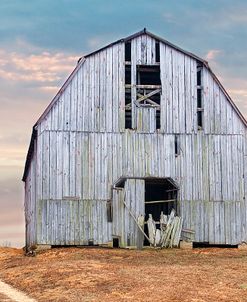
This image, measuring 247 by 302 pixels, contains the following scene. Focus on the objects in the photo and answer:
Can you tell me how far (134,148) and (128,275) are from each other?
13953 mm

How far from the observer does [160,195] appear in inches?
1720

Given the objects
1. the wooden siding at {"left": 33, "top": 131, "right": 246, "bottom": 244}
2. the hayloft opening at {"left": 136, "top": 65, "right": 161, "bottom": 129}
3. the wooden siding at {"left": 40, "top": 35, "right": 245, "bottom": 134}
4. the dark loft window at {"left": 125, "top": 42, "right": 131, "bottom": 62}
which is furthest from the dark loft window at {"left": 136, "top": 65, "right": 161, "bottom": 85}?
the wooden siding at {"left": 33, "top": 131, "right": 246, "bottom": 244}

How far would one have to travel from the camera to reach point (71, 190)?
35375mm

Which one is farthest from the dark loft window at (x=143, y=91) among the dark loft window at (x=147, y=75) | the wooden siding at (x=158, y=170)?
the wooden siding at (x=158, y=170)

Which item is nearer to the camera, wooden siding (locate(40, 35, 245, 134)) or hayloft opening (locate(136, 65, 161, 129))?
wooden siding (locate(40, 35, 245, 134))

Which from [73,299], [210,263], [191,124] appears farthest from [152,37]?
[73,299]

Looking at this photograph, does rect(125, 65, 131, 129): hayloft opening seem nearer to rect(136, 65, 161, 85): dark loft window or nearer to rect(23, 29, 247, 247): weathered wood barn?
rect(23, 29, 247, 247): weathered wood barn

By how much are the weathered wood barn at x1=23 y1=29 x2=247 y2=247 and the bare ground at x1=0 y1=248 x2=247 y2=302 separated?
2617 millimetres

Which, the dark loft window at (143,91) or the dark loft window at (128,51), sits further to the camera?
the dark loft window at (128,51)

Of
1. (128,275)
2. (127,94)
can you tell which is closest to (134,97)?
(127,94)

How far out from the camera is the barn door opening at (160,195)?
123 feet

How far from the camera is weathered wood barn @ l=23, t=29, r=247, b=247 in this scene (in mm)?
35375

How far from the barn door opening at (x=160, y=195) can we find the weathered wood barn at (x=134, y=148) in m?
0.25

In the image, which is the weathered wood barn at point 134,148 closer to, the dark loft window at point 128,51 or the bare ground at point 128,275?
the dark loft window at point 128,51
